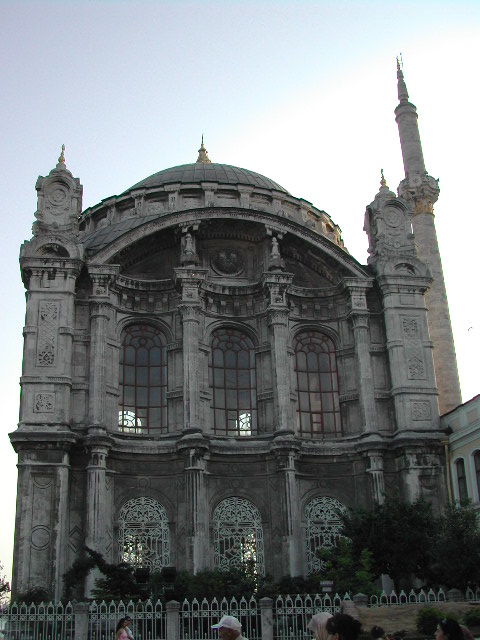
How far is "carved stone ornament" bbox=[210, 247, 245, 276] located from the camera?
35.8 metres

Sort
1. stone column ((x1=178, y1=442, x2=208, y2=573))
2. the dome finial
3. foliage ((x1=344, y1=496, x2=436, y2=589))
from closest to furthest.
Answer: foliage ((x1=344, y1=496, x2=436, y2=589)) → stone column ((x1=178, y1=442, x2=208, y2=573)) → the dome finial

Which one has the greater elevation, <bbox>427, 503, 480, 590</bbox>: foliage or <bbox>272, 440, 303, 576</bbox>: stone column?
<bbox>272, 440, 303, 576</bbox>: stone column

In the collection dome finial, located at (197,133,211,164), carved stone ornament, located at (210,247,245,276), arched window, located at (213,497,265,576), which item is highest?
dome finial, located at (197,133,211,164)

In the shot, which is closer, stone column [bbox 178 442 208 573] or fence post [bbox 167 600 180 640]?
fence post [bbox 167 600 180 640]

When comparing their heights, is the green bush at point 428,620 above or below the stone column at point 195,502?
below

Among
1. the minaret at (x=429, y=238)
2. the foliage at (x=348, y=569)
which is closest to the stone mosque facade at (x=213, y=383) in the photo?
the minaret at (x=429, y=238)

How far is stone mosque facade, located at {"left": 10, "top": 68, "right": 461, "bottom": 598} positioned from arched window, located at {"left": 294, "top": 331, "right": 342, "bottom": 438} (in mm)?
80

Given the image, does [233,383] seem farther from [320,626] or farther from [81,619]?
[320,626]

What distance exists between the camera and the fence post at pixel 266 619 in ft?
69.3

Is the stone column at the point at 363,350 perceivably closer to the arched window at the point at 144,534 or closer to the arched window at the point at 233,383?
the arched window at the point at 233,383

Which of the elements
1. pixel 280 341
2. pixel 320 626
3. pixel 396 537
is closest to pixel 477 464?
pixel 396 537

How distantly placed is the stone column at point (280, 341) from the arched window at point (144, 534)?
5553 millimetres

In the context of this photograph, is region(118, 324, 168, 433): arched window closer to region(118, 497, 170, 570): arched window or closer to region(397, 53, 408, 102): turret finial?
region(118, 497, 170, 570): arched window

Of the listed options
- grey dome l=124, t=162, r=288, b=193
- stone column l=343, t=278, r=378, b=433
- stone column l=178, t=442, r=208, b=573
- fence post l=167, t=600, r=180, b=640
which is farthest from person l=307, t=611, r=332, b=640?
grey dome l=124, t=162, r=288, b=193
